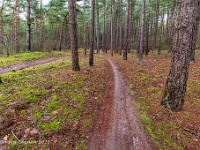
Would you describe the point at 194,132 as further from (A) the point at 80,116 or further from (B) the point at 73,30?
(B) the point at 73,30

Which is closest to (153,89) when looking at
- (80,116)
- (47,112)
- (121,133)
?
(121,133)

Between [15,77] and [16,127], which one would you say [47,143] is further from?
[15,77]

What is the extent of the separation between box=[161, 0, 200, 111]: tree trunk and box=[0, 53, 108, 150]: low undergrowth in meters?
2.69

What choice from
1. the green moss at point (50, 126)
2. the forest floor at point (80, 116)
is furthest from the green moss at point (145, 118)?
the green moss at point (50, 126)

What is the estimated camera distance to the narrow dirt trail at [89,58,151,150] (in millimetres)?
3232

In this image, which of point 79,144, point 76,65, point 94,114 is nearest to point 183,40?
point 94,114

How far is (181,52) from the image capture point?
4.19m

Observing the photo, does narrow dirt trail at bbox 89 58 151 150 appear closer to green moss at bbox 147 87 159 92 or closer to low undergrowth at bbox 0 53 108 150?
low undergrowth at bbox 0 53 108 150

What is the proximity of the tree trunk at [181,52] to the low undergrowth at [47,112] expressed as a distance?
8.81 feet

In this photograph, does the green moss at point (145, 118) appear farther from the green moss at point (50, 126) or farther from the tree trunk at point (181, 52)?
the green moss at point (50, 126)

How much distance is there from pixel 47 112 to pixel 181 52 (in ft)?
15.2

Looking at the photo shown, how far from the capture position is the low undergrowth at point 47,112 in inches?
126

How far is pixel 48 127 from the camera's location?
11.8 feet

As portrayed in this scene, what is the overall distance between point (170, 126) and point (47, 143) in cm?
339
